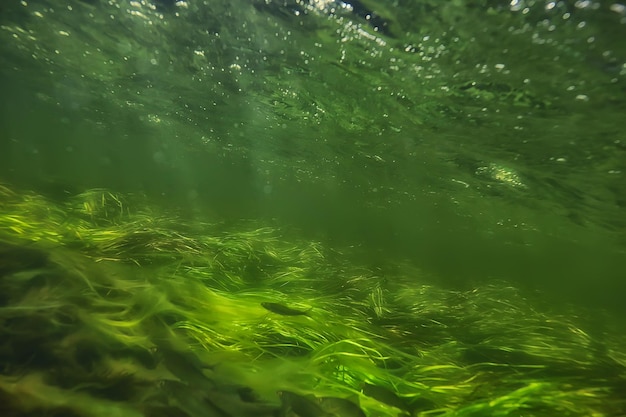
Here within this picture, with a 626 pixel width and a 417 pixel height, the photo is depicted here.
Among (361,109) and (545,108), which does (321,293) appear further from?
(361,109)

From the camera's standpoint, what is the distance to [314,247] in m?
9.23

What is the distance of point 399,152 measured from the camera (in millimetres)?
15656

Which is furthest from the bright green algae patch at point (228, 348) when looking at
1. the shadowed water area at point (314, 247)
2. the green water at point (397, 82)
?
the green water at point (397, 82)

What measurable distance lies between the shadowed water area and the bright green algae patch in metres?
0.02

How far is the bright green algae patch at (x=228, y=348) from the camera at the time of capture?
2.10 meters

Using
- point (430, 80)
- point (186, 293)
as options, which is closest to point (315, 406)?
point (186, 293)

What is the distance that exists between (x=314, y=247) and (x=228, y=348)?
6328 millimetres

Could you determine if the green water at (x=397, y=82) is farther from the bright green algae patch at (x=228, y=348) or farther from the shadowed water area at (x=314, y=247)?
the bright green algae patch at (x=228, y=348)

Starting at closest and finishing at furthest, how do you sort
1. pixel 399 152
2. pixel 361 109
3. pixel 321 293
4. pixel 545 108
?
1. pixel 321 293
2. pixel 545 108
3. pixel 361 109
4. pixel 399 152

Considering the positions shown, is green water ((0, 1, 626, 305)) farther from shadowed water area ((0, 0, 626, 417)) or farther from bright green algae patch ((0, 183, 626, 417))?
bright green algae patch ((0, 183, 626, 417))

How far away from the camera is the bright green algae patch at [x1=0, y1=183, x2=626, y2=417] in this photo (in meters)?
2.10

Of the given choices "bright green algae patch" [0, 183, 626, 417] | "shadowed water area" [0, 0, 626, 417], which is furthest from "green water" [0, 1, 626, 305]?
"bright green algae patch" [0, 183, 626, 417]

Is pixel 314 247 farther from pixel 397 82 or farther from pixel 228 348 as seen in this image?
pixel 228 348

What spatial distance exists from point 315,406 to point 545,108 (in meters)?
8.72
